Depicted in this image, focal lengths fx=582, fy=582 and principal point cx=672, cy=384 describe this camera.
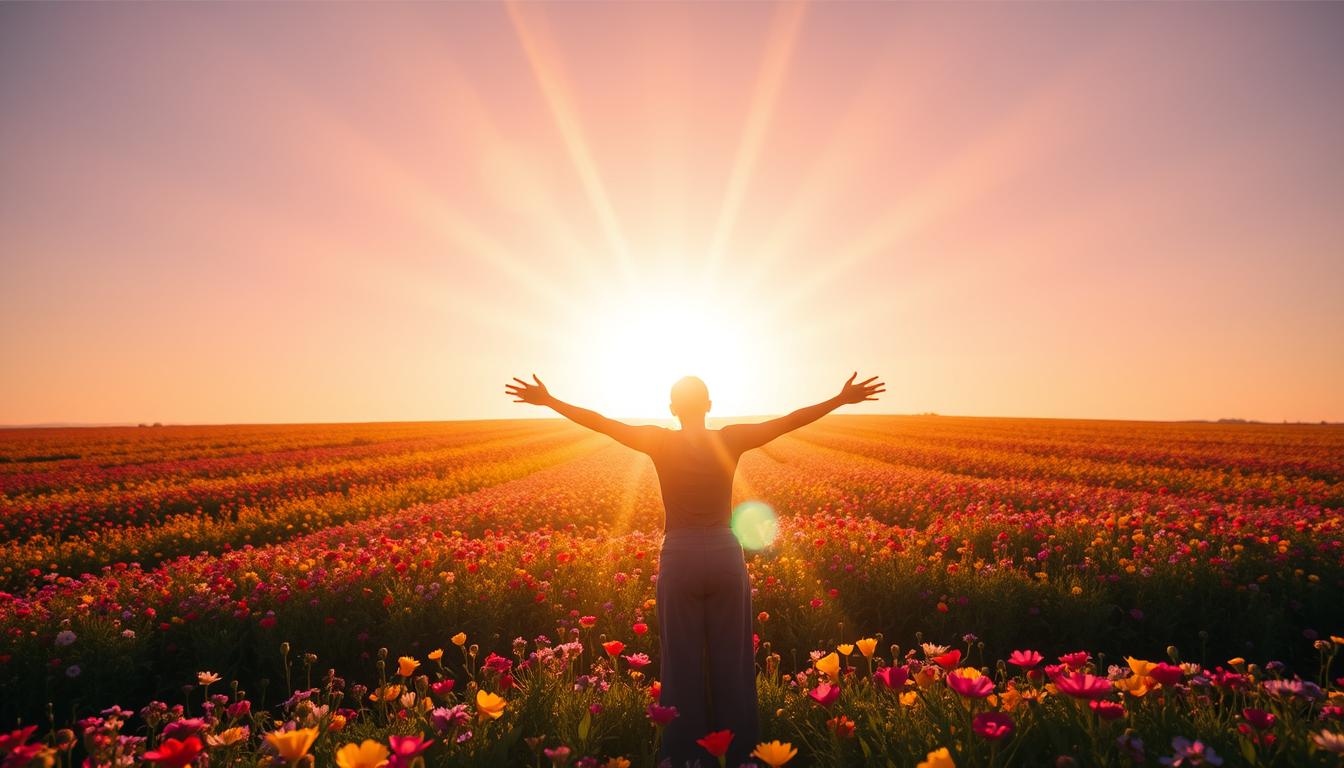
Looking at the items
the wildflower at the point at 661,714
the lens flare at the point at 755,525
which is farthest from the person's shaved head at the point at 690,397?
the lens flare at the point at 755,525

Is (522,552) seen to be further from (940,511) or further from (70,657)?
(940,511)

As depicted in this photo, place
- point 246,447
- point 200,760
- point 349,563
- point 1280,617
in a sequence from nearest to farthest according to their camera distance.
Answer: point 200,760
point 1280,617
point 349,563
point 246,447

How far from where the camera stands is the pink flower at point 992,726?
6.68 feet

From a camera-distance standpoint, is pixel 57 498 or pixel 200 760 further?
pixel 57 498

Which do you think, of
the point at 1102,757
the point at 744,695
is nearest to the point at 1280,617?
the point at 1102,757

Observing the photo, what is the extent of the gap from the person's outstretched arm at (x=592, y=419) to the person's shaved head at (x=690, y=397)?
0.21 meters

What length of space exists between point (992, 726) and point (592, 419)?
276 cm

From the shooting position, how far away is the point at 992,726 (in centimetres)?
207

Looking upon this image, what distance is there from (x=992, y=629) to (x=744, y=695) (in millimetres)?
3986

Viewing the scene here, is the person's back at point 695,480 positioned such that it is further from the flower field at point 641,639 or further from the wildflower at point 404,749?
the wildflower at point 404,749

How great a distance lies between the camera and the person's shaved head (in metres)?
3.87

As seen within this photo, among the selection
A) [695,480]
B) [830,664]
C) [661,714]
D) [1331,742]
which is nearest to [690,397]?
[695,480]

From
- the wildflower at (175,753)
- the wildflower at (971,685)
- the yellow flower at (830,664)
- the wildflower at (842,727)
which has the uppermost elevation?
the wildflower at (175,753)

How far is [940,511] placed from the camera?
12000 millimetres
